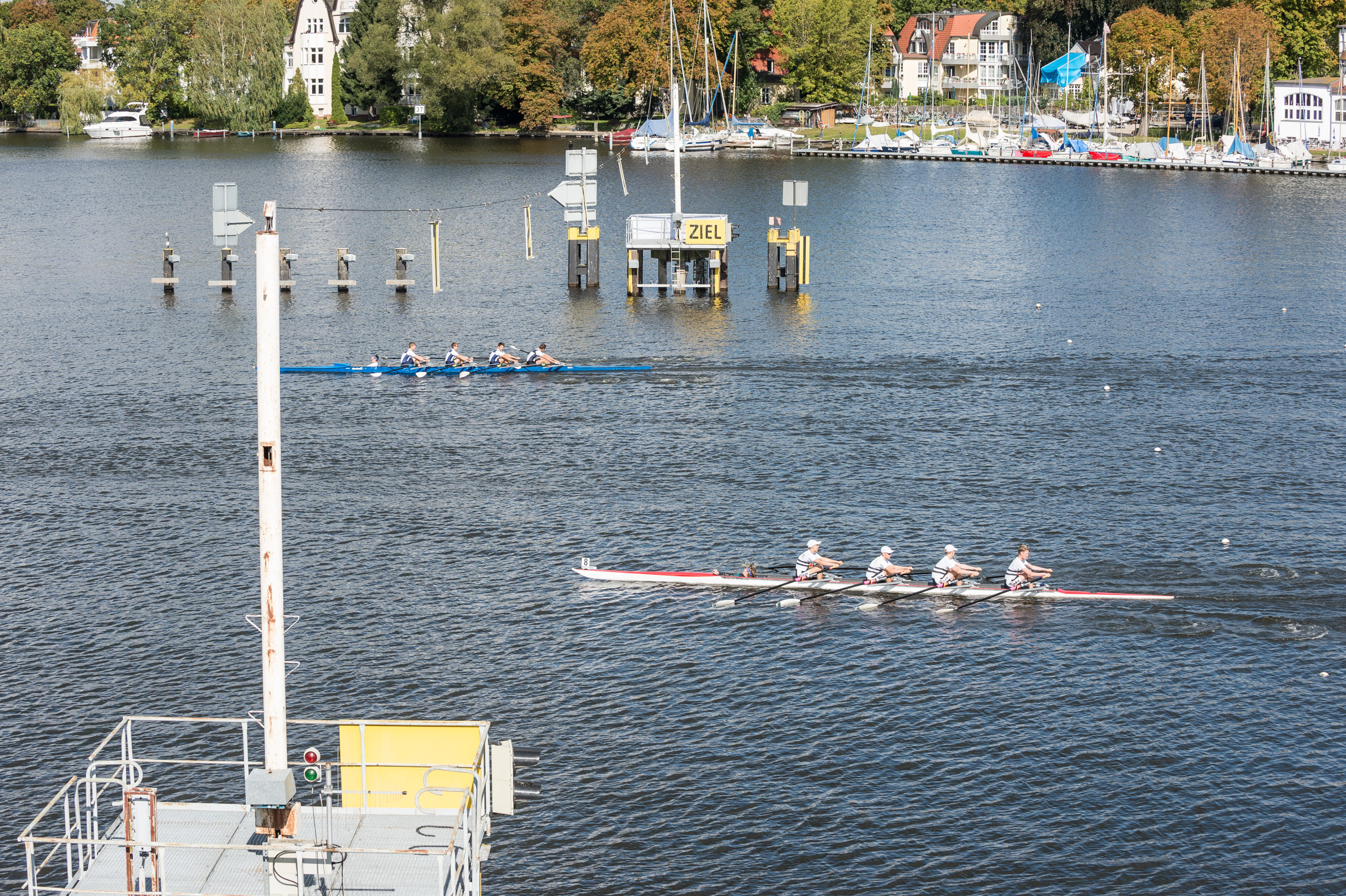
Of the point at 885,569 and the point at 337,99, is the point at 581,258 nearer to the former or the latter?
the point at 885,569

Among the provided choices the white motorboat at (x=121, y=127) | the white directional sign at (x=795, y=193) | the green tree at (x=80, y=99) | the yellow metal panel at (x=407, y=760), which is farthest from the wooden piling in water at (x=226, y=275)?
the green tree at (x=80, y=99)

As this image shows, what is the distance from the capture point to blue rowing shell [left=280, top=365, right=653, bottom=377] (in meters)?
56.5

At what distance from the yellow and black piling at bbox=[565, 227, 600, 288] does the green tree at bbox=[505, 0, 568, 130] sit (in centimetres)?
10209

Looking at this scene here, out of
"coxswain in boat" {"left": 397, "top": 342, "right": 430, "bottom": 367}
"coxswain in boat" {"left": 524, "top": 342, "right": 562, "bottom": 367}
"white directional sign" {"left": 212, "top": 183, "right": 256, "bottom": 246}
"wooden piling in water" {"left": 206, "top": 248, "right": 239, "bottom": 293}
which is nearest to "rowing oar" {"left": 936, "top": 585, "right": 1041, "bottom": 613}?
"white directional sign" {"left": 212, "top": 183, "right": 256, "bottom": 246}

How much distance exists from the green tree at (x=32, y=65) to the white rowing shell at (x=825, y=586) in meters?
185

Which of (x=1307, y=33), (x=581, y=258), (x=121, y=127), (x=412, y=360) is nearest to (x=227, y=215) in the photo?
(x=412, y=360)

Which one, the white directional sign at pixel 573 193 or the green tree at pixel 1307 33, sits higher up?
the green tree at pixel 1307 33

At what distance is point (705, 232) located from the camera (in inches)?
2793

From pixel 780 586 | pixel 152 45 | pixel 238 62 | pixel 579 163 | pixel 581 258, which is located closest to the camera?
pixel 780 586

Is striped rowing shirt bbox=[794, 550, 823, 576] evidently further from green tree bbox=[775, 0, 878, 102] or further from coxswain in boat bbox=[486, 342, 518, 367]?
green tree bbox=[775, 0, 878, 102]

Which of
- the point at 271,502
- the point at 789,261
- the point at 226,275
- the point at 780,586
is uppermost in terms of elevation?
the point at 789,261

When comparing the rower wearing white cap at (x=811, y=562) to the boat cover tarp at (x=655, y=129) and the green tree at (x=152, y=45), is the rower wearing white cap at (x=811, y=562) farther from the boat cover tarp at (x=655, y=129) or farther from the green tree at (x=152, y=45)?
the green tree at (x=152, y=45)

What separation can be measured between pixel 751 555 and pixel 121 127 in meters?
171

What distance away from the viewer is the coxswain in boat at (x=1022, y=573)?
34219mm
